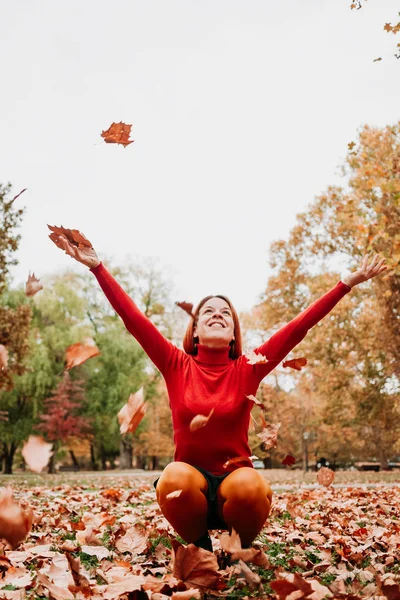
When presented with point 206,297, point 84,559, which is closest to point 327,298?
point 206,297

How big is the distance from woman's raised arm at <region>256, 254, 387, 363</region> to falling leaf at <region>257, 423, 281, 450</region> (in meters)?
0.46

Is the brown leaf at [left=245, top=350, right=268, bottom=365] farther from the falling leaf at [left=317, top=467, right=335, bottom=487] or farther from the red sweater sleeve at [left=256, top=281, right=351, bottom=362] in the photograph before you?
the falling leaf at [left=317, top=467, right=335, bottom=487]

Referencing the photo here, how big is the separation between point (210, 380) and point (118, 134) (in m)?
1.68

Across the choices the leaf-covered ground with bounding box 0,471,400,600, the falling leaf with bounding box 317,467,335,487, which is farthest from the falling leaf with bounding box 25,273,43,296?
the falling leaf with bounding box 317,467,335,487

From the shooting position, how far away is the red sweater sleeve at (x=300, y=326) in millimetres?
3295

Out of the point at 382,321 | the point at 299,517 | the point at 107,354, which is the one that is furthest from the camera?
the point at 107,354

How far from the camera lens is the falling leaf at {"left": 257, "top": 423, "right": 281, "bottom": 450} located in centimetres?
346

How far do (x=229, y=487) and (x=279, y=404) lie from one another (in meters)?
32.2

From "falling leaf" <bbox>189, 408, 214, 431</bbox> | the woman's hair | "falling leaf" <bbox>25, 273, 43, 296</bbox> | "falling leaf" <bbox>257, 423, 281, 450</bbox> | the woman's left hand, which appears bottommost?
"falling leaf" <bbox>257, 423, 281, 450</bbox>

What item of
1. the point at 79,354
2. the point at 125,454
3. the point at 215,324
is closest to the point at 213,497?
the point at 215,324

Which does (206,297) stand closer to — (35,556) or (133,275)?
(35,556)

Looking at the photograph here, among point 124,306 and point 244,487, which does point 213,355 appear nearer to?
point 124,306

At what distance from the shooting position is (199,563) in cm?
261

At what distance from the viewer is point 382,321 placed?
1566 cm
